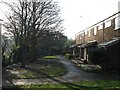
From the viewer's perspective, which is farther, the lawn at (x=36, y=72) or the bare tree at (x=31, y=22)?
the bare tree at (x=31, y=22)

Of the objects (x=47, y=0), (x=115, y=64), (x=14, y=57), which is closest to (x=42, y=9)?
(x=47, y=0)

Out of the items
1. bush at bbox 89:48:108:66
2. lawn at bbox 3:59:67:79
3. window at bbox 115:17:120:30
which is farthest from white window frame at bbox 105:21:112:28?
lawn at bbox 3:59:67:79

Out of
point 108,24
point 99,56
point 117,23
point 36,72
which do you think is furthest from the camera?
point 108,24

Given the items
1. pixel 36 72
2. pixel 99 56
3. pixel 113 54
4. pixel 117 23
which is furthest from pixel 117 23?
pixel 36 72

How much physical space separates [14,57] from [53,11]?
33.0ft

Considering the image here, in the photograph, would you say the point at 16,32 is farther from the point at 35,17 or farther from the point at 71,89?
the point at 71,89

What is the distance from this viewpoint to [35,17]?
129ft

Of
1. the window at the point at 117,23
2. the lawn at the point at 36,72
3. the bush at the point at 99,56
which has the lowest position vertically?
the lawn at the point at 36,72

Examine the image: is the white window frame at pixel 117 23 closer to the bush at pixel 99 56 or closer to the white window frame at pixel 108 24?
the white window frame at pixel 108 24

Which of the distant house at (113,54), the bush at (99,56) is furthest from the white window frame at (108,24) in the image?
the bush at (99,56)

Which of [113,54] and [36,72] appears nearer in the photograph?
[36,72]

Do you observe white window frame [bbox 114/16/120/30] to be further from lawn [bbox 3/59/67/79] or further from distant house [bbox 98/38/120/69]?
lawn [bbox 3/59/67/79]

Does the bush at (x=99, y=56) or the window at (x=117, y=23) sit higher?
the window at (x=117, y=23)

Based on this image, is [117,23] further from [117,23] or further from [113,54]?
[113,54]
